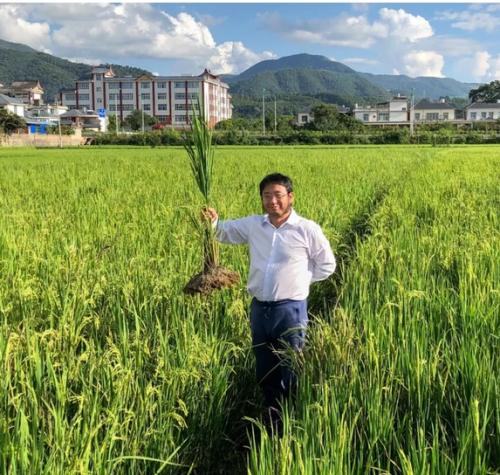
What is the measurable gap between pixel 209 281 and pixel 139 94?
320 ft

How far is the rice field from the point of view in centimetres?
185

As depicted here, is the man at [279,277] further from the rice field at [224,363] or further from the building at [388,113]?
the building at [388,113]

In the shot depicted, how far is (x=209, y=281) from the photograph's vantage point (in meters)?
2.89

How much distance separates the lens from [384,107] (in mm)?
90688

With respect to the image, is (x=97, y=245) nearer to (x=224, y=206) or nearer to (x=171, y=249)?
(x=171, y=249)

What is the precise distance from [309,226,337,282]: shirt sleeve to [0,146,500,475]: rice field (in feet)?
0.74

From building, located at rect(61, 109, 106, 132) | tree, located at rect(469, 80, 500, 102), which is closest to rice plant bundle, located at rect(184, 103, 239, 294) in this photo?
building, located at rect(61, 109, 106, 132)

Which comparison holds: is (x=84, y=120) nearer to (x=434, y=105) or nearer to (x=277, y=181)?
(x=434, y=105)

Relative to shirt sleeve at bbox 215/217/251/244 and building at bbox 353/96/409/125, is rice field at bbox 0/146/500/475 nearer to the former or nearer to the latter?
shirt sleeve at bbox 215/217/251/244

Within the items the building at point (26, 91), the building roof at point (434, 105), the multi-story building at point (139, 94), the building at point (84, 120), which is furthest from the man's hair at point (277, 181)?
the building at point (26, 91)

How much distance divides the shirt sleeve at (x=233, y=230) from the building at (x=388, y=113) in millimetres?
87452

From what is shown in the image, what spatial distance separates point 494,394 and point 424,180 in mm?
8606

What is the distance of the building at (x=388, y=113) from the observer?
87.6 metres

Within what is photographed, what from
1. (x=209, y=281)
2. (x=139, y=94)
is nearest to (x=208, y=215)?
(x=209, y=281)
